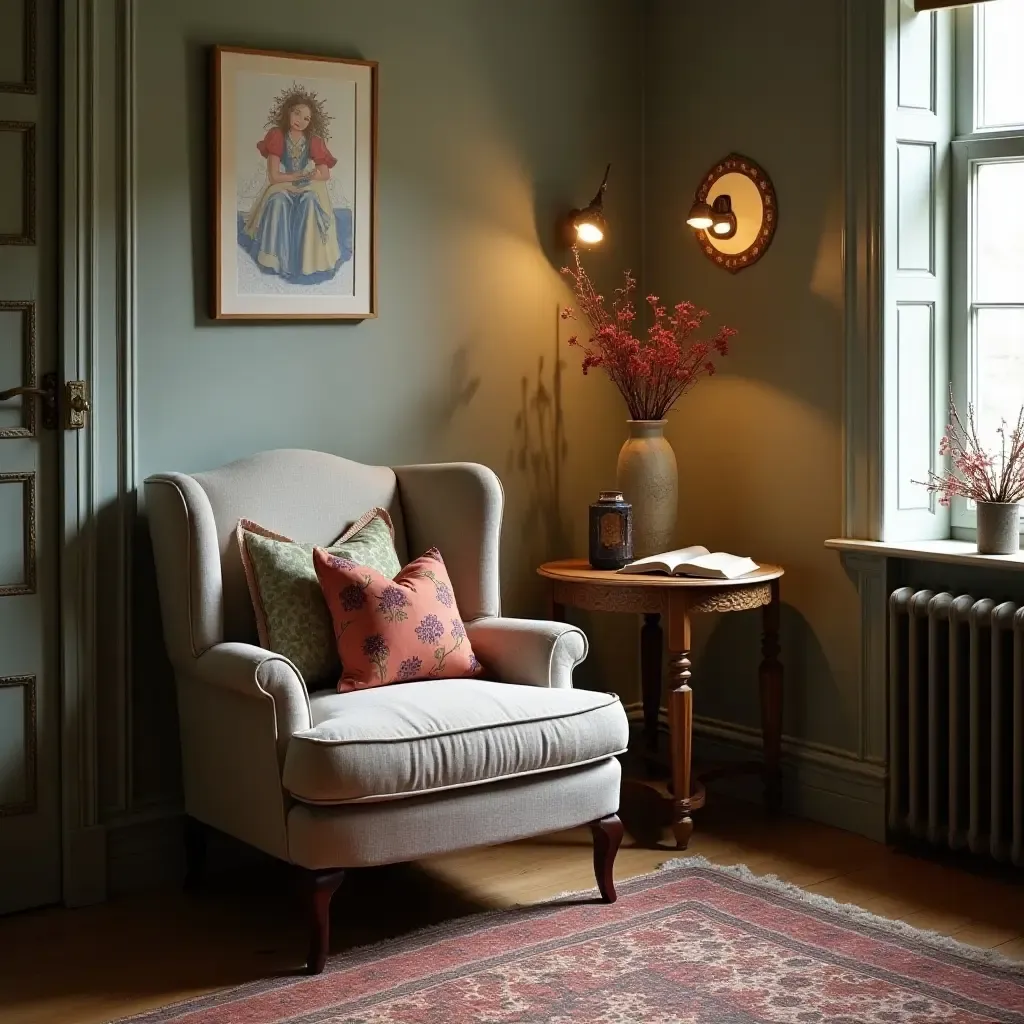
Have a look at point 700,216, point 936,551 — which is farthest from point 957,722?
point 700,216

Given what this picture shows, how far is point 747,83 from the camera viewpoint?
4074 millimetres

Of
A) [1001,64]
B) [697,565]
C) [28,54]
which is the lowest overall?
[697,565]

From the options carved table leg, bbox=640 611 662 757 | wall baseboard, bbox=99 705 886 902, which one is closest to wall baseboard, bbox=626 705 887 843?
wall baseboard, bbox=99 705 886 902

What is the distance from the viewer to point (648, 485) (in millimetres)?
3975

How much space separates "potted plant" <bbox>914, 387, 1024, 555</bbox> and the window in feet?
0.24

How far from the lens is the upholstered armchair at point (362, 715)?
9.50ft

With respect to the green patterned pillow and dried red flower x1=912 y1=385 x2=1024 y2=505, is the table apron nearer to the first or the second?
dried red flower x1=912 y1=385 x2=1024 y2=505

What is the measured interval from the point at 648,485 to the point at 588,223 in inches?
30.3

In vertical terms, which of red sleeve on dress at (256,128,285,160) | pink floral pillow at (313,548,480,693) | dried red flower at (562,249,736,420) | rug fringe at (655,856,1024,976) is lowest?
rug fringe at (655,856,1024,976)

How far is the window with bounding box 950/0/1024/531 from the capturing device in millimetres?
3680

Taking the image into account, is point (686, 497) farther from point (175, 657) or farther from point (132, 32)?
point (132, 32)

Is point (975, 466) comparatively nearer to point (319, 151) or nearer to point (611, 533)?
point (611, 533)

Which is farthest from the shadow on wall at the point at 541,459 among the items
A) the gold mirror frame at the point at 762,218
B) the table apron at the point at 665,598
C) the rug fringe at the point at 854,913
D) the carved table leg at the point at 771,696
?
the rug fringe at the point at 854,913

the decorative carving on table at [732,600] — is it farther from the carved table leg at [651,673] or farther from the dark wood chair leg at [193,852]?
the dark wood chair leg at [193,852]
